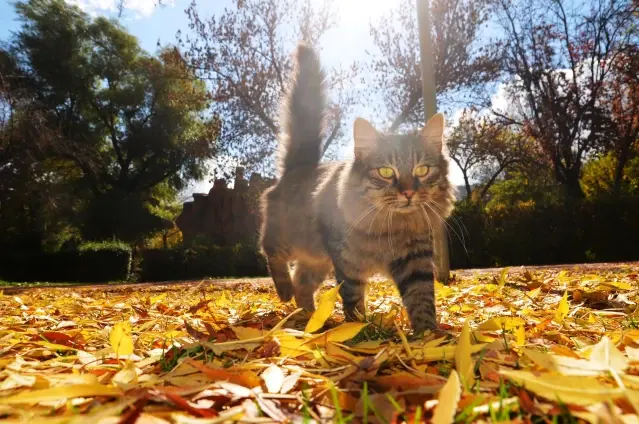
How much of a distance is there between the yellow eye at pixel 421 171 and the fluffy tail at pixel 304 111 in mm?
1475

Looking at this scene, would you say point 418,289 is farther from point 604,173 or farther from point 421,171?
point 604,173

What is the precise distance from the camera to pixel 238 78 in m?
18.3

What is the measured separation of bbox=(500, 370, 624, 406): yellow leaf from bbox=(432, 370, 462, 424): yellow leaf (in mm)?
100

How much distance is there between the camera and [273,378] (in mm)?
1162

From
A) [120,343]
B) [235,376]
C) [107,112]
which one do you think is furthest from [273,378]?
[107,112]

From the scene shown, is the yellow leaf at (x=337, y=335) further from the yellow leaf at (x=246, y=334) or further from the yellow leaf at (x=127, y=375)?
the yellow leaf at (x=127, y=375)

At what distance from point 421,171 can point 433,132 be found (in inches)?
12.2

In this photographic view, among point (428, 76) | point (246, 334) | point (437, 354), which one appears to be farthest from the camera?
point (428, 76)

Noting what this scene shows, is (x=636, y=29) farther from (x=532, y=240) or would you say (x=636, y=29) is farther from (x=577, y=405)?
(x=577, y=405)

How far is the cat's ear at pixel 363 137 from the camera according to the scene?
114 inches

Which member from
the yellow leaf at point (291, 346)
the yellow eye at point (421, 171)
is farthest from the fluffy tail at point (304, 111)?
the yellow leaf at point (291, 346)

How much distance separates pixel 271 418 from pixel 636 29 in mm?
23224

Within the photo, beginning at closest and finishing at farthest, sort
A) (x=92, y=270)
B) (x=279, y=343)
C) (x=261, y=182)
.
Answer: (x=279, y=343), (x=92, y=270), (x=261, y=182)

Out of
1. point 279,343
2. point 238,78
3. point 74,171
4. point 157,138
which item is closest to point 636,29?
point 238,78
